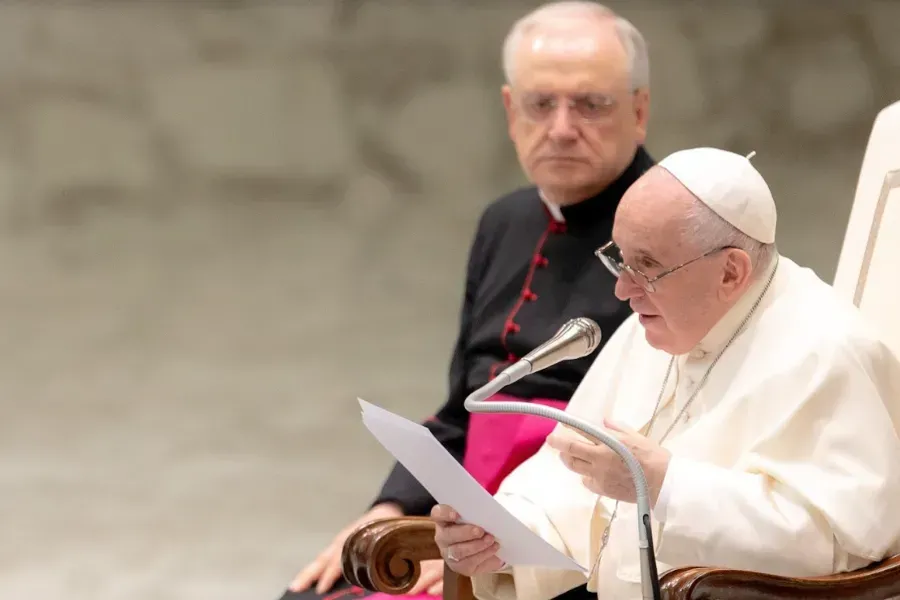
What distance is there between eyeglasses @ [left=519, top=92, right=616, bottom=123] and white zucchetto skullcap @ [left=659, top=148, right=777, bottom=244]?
628mm

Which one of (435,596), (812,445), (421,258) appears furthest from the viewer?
(421,258)

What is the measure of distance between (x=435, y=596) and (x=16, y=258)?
3.19m

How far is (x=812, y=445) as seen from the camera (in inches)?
65.3

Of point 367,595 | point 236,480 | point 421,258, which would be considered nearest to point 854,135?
point 421,258

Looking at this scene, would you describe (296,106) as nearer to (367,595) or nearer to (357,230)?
(357,230)

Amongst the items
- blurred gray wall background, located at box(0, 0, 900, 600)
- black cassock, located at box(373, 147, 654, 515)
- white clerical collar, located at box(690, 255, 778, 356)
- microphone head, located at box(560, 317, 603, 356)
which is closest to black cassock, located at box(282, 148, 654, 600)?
black cassock, located at box(373, 147, 654, 515)

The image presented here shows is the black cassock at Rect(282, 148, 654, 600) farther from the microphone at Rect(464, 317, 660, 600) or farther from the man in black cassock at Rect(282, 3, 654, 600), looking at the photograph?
the microphone at Rect(464, 317, 660, 600)

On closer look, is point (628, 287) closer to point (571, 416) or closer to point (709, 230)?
point (709, 230)

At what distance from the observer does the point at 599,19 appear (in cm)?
242

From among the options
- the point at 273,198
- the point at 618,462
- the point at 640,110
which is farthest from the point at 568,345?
the point at 273,198

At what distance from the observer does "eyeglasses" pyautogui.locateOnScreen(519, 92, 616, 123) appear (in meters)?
2.37

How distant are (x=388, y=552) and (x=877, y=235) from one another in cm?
105

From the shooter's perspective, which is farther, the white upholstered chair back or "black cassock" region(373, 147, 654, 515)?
"black cassock" region(373, 147, 654, 515)

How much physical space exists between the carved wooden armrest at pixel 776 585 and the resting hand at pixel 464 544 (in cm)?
36
